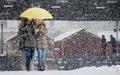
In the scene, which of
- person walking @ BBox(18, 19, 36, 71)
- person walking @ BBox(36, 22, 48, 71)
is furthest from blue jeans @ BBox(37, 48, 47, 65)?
person walking @ BBox(18, 19, 36, 71)

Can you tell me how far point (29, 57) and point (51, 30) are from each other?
2017 centimetres

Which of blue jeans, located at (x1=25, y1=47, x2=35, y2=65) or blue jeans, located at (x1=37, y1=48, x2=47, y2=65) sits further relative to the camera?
blue jeans, located at (x1=25, y1=47, x2=35, y2=65)

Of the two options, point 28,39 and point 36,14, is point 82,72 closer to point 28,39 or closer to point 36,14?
point 28,39

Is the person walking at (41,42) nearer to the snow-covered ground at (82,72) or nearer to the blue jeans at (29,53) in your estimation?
the blue jeans at (29,53)

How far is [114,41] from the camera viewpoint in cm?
2053

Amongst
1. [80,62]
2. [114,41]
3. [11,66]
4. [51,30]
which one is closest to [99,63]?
[80,62]

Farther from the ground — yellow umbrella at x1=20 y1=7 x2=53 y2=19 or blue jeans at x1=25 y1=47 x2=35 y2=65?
yellow umbrella at x1=20 y1=7 x2=53 y2=19

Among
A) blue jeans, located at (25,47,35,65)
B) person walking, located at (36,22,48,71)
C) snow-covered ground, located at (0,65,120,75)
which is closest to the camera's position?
snow-covered ground, located at (0,65,120,75)

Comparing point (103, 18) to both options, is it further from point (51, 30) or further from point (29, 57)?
point (51, 30)

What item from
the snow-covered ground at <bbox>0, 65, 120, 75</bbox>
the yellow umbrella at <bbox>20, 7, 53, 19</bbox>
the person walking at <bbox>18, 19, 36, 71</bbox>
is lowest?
the snow-covered ground at <bbox>0, 65, 120, 75</bbox>

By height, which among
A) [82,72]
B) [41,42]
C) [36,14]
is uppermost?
[36,14]

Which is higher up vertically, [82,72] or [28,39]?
[28,39]

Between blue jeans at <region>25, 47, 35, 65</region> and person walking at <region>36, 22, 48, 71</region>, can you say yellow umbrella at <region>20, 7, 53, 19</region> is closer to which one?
person walking at <region>36, 22, 48, 71</region>

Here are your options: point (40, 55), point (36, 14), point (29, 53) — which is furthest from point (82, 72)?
point (36, 14)
